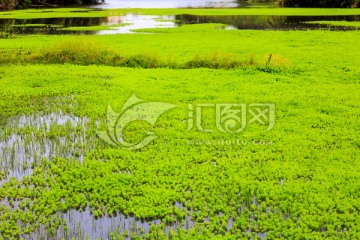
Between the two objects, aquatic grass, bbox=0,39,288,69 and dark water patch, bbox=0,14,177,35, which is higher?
dark water patch, bbox=0,14,177,35

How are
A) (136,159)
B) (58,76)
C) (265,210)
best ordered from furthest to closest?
(58,76) → (136,159) → (265,210)

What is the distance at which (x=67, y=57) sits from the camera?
2459 centimetres

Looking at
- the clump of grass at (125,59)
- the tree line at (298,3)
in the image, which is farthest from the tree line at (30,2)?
the clump of grass at (125,59)

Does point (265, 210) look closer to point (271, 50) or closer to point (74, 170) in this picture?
point (74, 170)

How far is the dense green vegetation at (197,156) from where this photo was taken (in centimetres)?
865

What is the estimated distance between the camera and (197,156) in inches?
452

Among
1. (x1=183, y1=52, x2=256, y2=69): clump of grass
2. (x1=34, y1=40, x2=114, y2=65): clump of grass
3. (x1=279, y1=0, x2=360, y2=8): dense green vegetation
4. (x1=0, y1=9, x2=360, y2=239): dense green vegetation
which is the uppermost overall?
(x1=279, y1=0, x2=360, y2=8): dense green vegetation

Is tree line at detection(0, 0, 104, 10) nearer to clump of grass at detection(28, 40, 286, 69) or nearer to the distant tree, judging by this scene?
the distant tree

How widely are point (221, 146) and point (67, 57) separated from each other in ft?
48.9

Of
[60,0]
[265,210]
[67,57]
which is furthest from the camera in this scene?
[60,0]

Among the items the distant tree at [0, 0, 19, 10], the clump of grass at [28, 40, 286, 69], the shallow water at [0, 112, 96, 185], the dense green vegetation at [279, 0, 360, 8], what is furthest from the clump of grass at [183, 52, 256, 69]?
the distant tree at [0, 0, 19, 10]

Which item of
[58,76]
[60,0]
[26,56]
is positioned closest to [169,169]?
[58,76]

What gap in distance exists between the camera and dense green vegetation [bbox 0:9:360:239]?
8652 mm

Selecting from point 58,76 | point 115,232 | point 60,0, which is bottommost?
point 115,232
